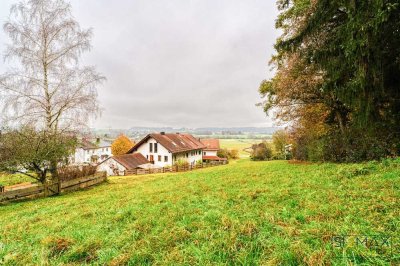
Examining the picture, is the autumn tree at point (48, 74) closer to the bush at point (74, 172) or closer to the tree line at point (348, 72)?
the bush at point (74, 172)

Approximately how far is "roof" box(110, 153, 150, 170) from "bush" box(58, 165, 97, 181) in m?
14.1

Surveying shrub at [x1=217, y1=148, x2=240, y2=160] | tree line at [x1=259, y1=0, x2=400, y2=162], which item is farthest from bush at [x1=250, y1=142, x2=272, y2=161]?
tree line at [x1=259, y1=0, x2=400, y2=162]

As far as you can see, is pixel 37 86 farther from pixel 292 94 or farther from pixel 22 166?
pixel 292 94

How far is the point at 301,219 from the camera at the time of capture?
377 cm

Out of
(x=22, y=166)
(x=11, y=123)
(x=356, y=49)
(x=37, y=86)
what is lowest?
(x=22, y=166)

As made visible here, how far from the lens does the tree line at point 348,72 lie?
6.44 meters

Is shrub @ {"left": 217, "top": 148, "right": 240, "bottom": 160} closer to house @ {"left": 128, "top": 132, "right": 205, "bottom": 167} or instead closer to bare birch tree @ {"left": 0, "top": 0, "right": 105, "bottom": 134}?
house @ {"left": 128, "top": 132, "right": 205, "bottom": 167}

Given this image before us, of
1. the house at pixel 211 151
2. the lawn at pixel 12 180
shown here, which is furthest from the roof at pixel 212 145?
the lawn at pixel 12 180

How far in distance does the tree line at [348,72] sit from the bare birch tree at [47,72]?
13099mm

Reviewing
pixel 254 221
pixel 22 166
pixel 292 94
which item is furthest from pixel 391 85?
pixel 22 166

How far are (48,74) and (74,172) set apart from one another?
24.0 ft

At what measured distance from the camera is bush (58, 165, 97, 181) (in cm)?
1439

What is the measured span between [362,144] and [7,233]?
15.2m

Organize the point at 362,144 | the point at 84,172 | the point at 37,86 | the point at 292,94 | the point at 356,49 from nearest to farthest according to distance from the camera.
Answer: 1. the point at 356,49
2. the point at 362,144
3. the point at 37,86
4. the point at 292,94
5. the point at 84,172
